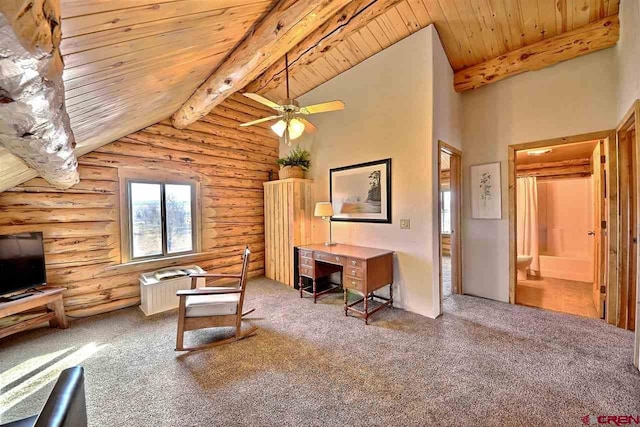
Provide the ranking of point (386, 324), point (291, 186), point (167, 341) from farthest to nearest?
1. point (291, 186)
2. point (386, 324)
3. point (167, 341)

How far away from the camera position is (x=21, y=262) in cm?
261

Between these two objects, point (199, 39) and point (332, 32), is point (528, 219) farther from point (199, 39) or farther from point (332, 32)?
point (199, 39)

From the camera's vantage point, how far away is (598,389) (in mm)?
1860

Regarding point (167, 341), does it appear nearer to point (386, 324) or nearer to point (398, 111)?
point (386, 324)

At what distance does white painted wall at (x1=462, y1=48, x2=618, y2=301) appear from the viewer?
291 cm

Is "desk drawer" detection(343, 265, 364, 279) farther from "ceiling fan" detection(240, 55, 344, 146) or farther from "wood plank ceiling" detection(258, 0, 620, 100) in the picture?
"wood plank ceiling" detection(258, 0, 620, 100)

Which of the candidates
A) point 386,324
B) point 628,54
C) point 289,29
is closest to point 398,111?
point 289,29

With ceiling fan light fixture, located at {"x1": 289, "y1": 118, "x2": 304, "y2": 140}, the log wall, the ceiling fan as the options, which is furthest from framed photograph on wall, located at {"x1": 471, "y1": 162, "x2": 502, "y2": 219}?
the log wall

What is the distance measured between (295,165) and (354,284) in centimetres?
229

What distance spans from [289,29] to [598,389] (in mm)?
3667

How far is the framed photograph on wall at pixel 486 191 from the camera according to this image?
3.58 meters

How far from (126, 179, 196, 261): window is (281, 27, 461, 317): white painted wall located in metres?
2.49

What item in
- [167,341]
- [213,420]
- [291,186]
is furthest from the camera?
[291,186]

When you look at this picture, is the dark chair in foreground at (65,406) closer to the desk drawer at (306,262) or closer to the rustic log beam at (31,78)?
the rustic log beam at (31,78)
